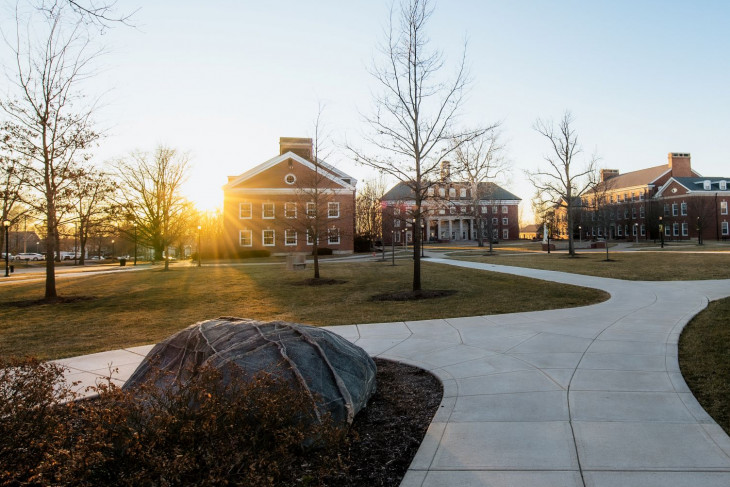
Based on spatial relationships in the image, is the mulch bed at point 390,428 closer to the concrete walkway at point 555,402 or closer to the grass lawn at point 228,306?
the concrete walkway at point 555,402

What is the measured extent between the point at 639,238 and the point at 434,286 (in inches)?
2887

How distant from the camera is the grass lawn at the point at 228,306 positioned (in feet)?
29.3

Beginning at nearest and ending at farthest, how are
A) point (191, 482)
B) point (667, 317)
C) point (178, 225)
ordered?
point (191, 482)
point (667, 317)
point (178, 225)

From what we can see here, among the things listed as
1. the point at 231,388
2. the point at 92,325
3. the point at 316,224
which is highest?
the point at 316,224

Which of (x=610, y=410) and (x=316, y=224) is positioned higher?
(x=316, y=224)

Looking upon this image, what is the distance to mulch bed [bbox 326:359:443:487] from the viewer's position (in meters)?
3.24

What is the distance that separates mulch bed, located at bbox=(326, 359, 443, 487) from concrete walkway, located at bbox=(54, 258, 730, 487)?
0.14 metres

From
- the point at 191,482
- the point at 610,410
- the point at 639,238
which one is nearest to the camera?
the point at 191,482

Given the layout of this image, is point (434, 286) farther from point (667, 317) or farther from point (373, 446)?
point (373, 446)

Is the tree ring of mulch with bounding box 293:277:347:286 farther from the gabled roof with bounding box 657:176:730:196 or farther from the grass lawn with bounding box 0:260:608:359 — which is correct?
the gabled roof with bounding box 657:176:730:196

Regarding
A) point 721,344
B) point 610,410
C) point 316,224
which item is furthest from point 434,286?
point 610,410

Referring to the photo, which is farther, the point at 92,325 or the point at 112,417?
the point at 92,325

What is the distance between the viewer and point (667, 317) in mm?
8383

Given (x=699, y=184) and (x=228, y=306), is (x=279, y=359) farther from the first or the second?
(x=699, y=184)
